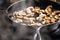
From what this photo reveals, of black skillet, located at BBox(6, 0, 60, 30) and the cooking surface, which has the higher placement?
black skillet, located at BBox(6, 0, 60, 30)

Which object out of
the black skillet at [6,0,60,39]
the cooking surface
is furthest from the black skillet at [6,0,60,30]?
the cooking surface

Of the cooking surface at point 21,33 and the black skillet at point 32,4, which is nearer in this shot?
the cooking surface at point 21,33

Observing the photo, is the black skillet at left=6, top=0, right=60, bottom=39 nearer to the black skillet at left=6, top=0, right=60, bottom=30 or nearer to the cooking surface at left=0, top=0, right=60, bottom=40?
the black skillet at left=6, top=0, right=60, bottom=30

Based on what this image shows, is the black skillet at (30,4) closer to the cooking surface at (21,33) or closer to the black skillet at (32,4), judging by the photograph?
the black skillet at (32,4)

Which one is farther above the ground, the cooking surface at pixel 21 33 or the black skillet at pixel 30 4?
the black skillet at pixel 30 4

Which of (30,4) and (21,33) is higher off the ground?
(30,4)

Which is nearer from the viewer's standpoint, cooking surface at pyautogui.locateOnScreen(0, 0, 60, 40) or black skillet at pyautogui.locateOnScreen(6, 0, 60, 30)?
cooking surface at pyautogui.locateOnScreen(0, 0, 60, 40)

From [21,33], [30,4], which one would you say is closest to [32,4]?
[30,4]

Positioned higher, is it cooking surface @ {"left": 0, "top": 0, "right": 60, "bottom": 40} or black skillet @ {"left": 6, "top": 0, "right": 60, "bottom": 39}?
black skillet @ {"left": 6, "top": 0, "right": 60, "bottom": 39}

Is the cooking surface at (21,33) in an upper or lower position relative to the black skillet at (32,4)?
lower

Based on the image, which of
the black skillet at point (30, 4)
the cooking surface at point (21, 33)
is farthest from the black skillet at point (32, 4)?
the cooking surface at point (21, 33)

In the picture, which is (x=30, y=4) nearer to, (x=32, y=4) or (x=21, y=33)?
(x=32, y=4)
